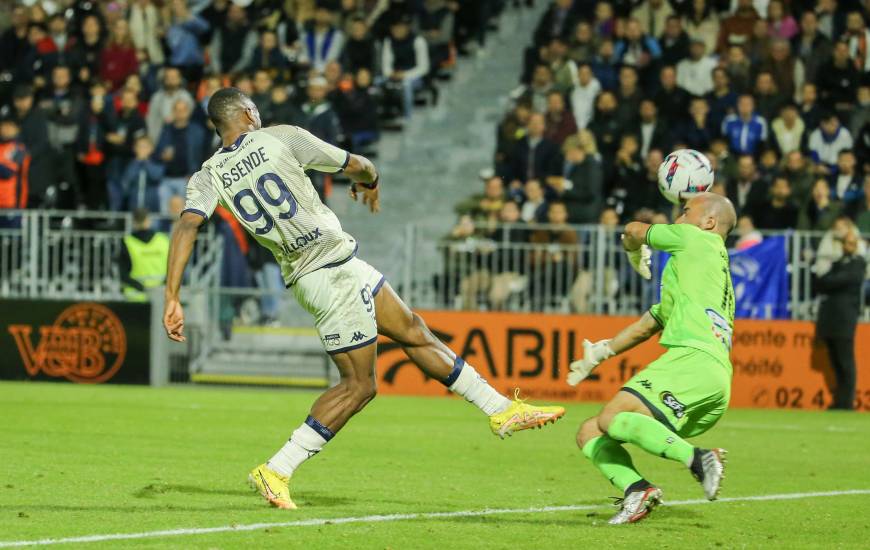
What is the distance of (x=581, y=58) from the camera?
24.3 m

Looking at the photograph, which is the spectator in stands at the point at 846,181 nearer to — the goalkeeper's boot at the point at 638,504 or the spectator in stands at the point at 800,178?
the spectator in stands at the point at 800,178

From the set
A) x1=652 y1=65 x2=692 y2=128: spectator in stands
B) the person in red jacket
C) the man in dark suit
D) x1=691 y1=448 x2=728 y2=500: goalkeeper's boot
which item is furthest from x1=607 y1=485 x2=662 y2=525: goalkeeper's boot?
the person in red jacket

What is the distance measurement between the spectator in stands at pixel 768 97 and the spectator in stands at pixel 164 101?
8.70 m

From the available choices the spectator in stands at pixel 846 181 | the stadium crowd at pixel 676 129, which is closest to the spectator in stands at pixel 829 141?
the stadium crowd at pixel 676 129

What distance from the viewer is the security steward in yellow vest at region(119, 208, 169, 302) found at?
21.4 m

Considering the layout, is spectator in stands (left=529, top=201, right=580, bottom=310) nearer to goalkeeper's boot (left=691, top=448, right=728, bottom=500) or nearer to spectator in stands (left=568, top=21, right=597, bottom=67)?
spectator in stands (left=568, top=21, right=597, bottom=67)

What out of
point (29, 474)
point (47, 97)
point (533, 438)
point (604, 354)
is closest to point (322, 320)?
point (604, 354)

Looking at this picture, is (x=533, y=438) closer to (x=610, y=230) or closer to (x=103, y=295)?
(x=610, y=230)

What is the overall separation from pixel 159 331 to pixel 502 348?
4.57 m

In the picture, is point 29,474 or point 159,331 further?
point 159,331

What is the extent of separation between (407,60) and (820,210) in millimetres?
7962

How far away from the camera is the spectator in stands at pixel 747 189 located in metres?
21.1

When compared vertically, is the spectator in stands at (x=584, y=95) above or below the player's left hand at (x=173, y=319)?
above

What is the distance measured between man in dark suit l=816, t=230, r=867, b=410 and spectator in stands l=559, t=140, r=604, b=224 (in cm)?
338
